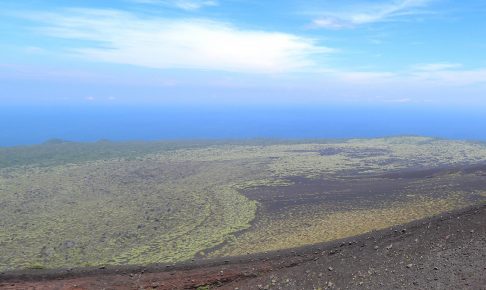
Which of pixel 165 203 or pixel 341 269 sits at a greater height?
pixel 341 269

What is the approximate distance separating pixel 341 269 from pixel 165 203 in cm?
2902

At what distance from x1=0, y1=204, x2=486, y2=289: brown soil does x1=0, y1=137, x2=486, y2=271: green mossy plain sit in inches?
215

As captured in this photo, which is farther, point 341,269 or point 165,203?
point 165,203

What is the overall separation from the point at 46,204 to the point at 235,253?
2541 centimetres

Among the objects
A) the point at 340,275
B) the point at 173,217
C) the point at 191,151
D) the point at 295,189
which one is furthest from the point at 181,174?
the point at 340,275

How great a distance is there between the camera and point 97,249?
2842 cm

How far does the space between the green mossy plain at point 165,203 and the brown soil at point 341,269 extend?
5470 millimetres

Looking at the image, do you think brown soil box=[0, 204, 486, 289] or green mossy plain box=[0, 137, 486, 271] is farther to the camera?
green mossy plain box=[0, 137, 486, 271]

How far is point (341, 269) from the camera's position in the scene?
1612 cm

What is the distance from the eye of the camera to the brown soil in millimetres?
14258

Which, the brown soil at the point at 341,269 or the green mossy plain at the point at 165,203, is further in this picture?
the green mossy plain at the point at 165,203

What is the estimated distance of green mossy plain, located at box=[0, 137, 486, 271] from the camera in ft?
92.4

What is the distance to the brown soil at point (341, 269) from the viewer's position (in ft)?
46.8

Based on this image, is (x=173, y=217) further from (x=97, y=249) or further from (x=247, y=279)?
(x=247, y=279)
